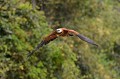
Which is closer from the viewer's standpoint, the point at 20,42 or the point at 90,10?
the point at 20,42

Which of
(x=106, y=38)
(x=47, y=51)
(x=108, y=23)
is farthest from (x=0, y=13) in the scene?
(x=108, y=23)

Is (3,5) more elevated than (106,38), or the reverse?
(3,5)

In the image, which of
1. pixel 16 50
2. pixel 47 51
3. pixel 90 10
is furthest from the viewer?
pixel 90 10

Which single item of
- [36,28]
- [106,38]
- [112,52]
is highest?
[36,28]

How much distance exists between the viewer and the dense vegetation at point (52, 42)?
18.4 feet

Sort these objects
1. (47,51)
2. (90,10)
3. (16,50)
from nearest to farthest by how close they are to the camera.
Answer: (16,50) → (47,51) → (90,10)

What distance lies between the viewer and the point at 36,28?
241 inches

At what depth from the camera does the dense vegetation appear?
562 centimetres

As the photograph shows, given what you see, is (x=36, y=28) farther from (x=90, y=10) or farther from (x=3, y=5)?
(x=90, y=10)

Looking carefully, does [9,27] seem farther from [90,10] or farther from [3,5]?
[90,10]

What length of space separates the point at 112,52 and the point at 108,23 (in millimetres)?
813

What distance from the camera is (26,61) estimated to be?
224 inches

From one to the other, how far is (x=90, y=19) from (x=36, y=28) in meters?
2.92

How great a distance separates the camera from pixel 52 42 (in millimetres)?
6207
